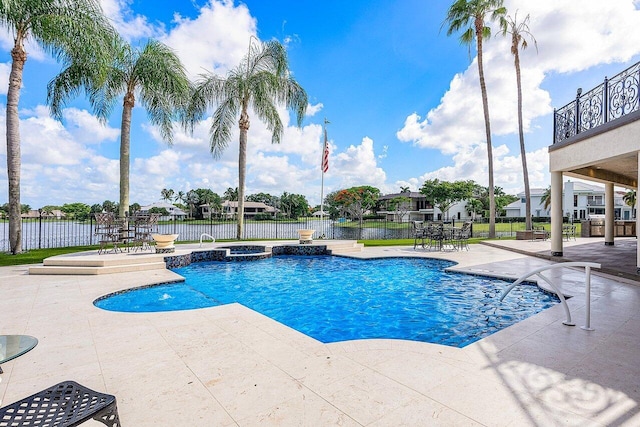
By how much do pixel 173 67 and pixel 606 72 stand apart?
13922 millimetres

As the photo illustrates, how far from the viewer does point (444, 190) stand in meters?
42.2

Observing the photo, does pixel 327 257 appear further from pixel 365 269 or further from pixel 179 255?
pixel 179 255

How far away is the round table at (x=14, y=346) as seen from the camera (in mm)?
2002

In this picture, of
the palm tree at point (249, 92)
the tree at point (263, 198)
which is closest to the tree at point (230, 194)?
the tree at point (263, 198)

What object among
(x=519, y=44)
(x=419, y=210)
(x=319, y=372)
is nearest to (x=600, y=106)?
(x=319, y=372)

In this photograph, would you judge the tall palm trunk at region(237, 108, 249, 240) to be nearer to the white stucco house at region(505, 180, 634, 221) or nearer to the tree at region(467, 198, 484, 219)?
the white stucco house at region(505, 180, 634, 221)

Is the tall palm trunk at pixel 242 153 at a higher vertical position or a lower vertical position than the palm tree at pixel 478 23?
lower

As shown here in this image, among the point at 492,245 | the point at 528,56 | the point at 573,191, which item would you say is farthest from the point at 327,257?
the point at 573,191

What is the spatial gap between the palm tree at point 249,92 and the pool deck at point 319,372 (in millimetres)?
11506

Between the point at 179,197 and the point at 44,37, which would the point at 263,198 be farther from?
the point at 44,37

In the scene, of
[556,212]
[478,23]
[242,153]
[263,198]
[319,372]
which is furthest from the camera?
[263,198]

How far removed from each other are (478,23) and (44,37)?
63.4ft

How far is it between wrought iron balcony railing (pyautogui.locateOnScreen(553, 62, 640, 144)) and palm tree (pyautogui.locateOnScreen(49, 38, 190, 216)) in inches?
524

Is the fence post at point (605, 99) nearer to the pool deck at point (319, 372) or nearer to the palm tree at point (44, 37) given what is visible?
the pool deck at point (319, 372)
